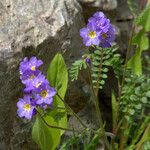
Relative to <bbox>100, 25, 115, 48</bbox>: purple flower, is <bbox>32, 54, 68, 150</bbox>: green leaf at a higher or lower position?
lower

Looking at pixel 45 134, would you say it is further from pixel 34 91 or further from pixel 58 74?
pixel 34 91

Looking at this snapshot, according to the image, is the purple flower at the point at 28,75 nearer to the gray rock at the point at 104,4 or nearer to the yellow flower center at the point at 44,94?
the yellow flower center at the point at 44,94

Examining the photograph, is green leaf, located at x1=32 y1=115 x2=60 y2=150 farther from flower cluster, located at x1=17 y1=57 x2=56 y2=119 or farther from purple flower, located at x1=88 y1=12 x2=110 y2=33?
purple flower, located at x1=88 y1=12 x2=110 y2=33

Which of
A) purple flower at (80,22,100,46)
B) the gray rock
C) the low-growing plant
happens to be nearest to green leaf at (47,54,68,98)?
the low-growing plant

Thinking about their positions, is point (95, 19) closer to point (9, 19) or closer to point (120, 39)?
point (9, 19)

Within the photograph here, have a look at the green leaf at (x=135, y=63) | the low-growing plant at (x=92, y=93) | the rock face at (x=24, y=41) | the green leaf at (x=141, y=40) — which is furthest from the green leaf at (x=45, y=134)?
the green leaf at (x=141, y=40)

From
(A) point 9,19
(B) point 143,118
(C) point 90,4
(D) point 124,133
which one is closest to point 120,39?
(C) point 90,4

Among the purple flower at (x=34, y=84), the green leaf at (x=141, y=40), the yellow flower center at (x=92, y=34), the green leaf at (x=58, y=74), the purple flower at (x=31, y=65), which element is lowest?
the green leaf at (x=141, y=40)
